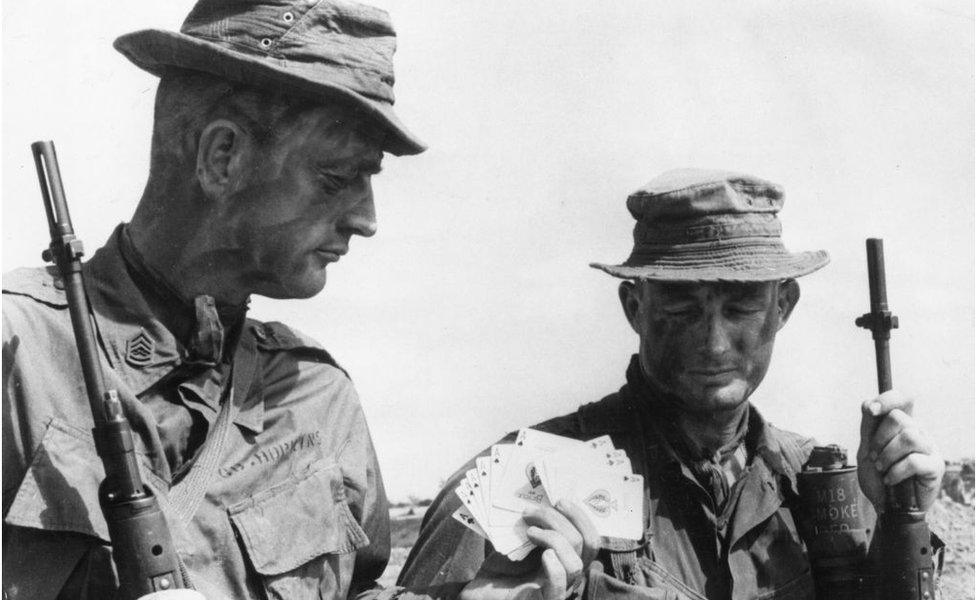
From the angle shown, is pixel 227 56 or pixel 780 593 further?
pixel 780 593

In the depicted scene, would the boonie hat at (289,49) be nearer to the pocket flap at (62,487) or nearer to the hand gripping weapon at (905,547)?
the pocket flap at (62,487)

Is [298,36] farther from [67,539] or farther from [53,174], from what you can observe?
[67,539]

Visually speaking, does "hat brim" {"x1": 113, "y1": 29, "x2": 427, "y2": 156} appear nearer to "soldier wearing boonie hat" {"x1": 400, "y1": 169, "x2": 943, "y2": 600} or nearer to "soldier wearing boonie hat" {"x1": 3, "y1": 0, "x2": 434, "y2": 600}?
"soldier wearing boonie hat" {"x1": 3, "y1": 0, "x2": 434, "y2": 600}

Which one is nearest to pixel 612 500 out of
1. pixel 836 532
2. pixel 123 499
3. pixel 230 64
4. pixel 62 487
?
pixel 836 532

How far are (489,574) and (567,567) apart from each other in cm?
29

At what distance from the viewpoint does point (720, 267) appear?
197 inches

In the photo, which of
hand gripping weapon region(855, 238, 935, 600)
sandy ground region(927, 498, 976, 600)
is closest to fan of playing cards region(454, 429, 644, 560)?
hand gripping weapon region(855, 238, 935, 600)

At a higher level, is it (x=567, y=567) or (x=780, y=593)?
(x=567, y=567)

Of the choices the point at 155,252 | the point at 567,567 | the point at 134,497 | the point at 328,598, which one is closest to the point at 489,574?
the point at 567,567

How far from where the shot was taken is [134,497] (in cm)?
383

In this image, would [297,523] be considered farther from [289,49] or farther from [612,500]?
[289,49]

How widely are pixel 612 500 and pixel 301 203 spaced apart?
57.3 inches

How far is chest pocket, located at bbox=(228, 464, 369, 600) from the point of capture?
4.34 metres

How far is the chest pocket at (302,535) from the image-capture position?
4.34m
